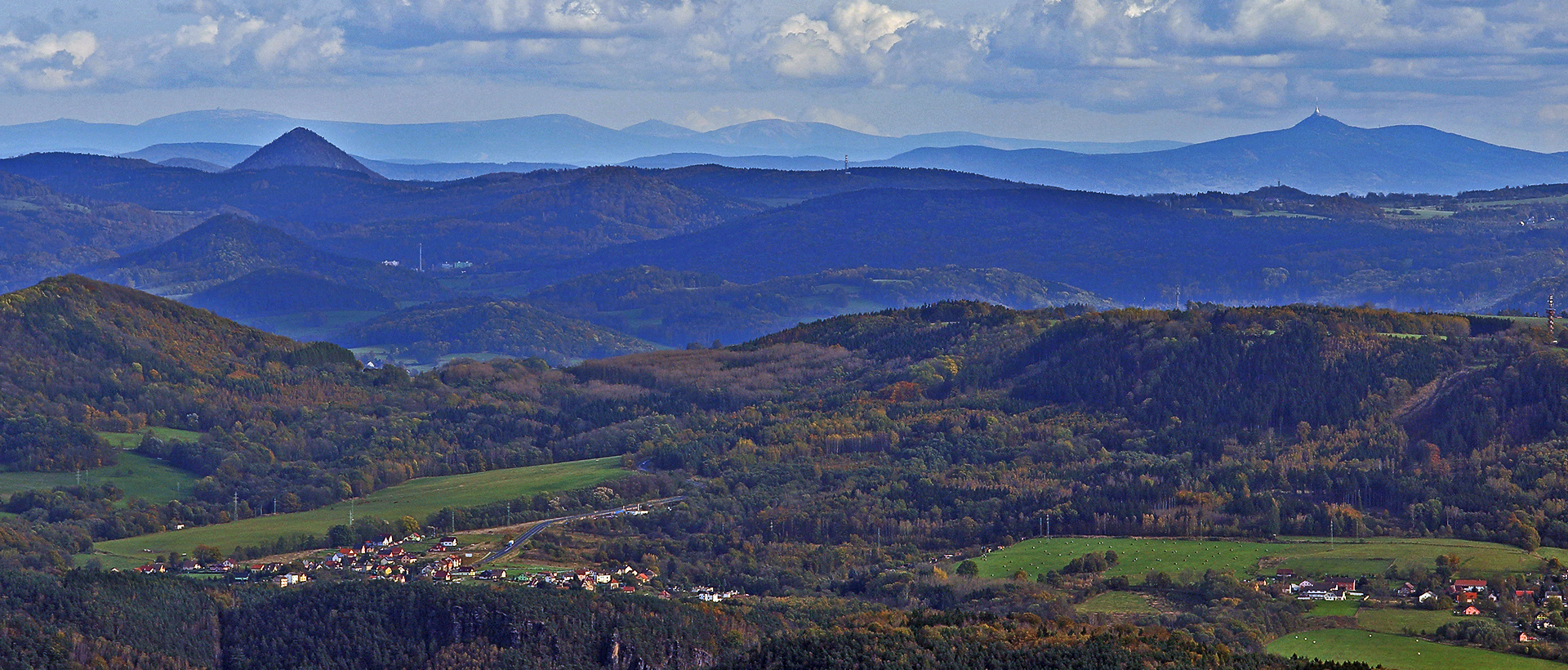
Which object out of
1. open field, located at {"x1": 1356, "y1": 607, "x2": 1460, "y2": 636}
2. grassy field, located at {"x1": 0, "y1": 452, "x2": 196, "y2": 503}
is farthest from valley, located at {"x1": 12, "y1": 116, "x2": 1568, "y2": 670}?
grassy field, located at {"x1": 0, "y1": 452, "x2": 196, "y2": 503}

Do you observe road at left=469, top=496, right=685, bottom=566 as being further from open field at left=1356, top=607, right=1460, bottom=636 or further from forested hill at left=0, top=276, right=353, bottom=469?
open field at left=1356, top=607, right=1460, bottom=636

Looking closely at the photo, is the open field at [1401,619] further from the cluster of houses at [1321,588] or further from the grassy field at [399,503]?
the grassy field at [399,503]

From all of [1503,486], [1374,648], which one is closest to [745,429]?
[1503,486]

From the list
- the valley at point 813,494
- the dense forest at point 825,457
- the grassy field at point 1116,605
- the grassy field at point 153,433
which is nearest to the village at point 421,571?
the valley at point 813,494

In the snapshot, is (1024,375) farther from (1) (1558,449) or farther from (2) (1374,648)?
(2) (1374,648)

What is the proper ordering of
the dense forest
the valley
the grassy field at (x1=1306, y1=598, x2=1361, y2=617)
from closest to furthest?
1. the valley
2. the dense forest
3. the grassy field at (x1=1306, y1=598, x2=1361, y2=617)
